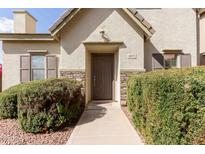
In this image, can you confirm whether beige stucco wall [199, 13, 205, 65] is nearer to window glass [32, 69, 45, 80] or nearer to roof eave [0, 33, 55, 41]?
Answer: roof eave [0, 33, 55, 41]

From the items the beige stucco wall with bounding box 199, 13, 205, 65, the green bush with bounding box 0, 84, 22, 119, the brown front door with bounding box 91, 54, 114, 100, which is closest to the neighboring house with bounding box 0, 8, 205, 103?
the brown front door with bounding box 91, 54, 114, 100

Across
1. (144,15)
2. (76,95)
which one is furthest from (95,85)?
(144,15)

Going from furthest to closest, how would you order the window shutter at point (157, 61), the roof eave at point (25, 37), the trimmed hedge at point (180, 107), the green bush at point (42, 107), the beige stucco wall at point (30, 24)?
the beige stucco wall at point (30, 24) < the window shutter at point (157, 61) < the roof eave at point (25, 37) < the green bush at point (42, 107) < the trimmed hedge at point (180, 107)

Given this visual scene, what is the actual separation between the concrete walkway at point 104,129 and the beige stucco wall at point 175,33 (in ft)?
14.8

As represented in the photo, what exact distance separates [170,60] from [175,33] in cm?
156

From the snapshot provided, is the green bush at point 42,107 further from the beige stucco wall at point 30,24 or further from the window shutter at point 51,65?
the beige stucco wall at point 30,24

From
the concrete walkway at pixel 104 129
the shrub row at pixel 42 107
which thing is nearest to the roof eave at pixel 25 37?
the concrete walkway at pixel 104 129

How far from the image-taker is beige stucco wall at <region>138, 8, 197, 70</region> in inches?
462

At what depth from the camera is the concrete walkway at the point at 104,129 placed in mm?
5969

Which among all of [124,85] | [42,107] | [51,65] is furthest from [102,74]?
[42,107]

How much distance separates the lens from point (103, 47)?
10867 mm

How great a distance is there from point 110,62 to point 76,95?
4.57 metres

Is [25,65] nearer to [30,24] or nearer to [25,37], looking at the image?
[25,37]
